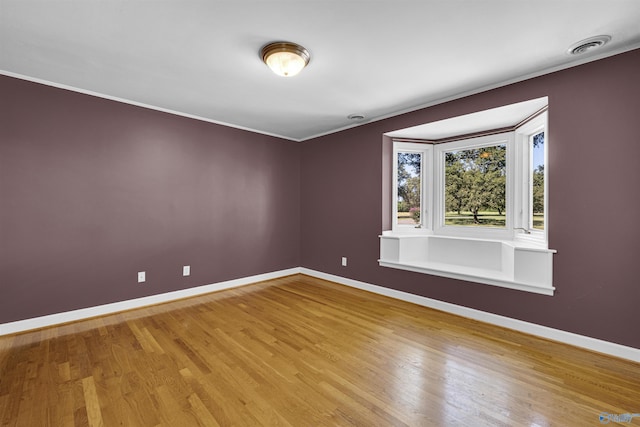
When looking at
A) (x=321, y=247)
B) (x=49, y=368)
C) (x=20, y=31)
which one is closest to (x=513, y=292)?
(x=321, y=247)

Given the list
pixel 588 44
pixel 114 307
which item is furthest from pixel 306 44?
pixel 114 307

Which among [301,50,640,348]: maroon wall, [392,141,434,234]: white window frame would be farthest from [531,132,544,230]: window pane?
[392,141,434,234]: white window frame

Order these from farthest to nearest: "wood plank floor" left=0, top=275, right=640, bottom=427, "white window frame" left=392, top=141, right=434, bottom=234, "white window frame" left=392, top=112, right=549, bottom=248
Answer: "white window frame" left=392, top=141, right=434, bottom=234
"white window frame" left=392, top=112, right=549, bottom=248
"wood plank floor" left=0, top=275, right=640, bottom=427

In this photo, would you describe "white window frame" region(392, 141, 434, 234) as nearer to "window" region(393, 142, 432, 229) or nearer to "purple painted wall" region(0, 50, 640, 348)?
"window" region(393, 142, 432, 229)

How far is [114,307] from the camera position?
3223 millimetres

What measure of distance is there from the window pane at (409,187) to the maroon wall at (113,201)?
7.29 feet

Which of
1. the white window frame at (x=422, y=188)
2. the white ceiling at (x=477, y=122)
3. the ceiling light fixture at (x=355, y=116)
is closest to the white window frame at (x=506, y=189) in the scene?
the white window frame at (x=422, y=188)

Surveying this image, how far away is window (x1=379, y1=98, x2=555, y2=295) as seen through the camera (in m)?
2.95

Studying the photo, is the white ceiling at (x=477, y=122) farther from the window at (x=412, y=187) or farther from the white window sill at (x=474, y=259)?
the white window sill at (x=474, y=259)

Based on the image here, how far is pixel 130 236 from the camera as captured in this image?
132 inches

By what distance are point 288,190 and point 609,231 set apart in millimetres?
4107

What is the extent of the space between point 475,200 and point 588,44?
1.99 m

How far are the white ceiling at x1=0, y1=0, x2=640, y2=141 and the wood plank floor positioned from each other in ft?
8.08

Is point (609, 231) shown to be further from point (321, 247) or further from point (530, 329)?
point (321, 247)
